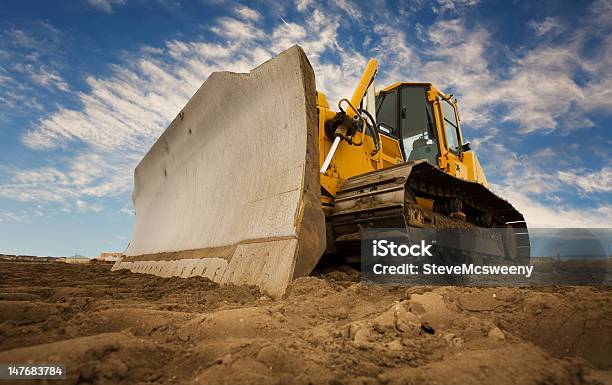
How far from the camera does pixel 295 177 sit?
2398 mm

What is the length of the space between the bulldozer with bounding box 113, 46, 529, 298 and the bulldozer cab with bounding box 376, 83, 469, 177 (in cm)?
1

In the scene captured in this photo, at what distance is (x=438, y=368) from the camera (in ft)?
3.17

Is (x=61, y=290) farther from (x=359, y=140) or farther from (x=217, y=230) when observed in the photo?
(x=359, y=140)

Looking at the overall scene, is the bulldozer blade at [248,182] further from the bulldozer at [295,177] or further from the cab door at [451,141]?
the cab door at [451,141]

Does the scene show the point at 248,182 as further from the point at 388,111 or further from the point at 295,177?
the point at 388,111

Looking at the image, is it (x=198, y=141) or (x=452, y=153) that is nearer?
(x=198, y=141)

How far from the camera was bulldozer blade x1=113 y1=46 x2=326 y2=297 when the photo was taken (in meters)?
2.26

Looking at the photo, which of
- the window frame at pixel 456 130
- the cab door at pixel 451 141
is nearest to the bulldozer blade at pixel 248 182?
the cab door at pixel 451 141

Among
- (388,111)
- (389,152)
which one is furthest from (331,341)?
(388,111)

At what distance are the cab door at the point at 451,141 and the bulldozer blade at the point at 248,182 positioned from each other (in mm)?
2591

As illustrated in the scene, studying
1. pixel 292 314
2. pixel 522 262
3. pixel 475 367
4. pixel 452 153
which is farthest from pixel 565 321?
pixel 522 262

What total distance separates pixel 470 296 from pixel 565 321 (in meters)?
0.39

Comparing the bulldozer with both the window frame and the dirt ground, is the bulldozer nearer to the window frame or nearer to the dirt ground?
the window frame

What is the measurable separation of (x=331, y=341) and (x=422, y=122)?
4.11 meters
